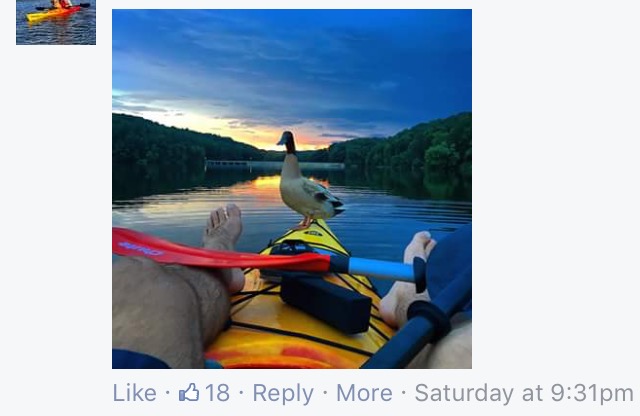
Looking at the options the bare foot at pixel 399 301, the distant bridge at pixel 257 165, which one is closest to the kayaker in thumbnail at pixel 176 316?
the bare foot at pixel 399 301

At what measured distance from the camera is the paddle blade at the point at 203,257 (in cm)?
131

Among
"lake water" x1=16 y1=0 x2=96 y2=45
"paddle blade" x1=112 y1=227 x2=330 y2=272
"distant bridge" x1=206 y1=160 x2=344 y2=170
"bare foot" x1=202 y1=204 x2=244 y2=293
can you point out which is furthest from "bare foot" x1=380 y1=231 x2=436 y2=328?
"lake water" x1=16 y1=0 x2=96 y2=45

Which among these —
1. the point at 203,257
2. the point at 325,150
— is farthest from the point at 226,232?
the point at 325,150

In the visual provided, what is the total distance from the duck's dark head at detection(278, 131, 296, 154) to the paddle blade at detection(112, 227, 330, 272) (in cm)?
51

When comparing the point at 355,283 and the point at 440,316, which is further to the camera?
the point at 355,283

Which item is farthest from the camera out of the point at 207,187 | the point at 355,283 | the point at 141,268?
the point at 207,187

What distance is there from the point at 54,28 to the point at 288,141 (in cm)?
79

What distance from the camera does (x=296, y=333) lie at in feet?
4.03

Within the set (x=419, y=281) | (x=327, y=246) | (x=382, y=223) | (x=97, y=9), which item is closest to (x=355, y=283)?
(x=327, y=246)

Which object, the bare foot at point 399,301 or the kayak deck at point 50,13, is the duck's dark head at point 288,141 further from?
the kayak deck at point 50,13

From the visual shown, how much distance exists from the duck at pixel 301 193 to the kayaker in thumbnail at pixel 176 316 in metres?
0.51

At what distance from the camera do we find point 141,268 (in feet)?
3.66

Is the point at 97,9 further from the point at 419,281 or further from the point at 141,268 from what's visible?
the point at 419,281

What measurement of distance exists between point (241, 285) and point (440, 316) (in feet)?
1.98
